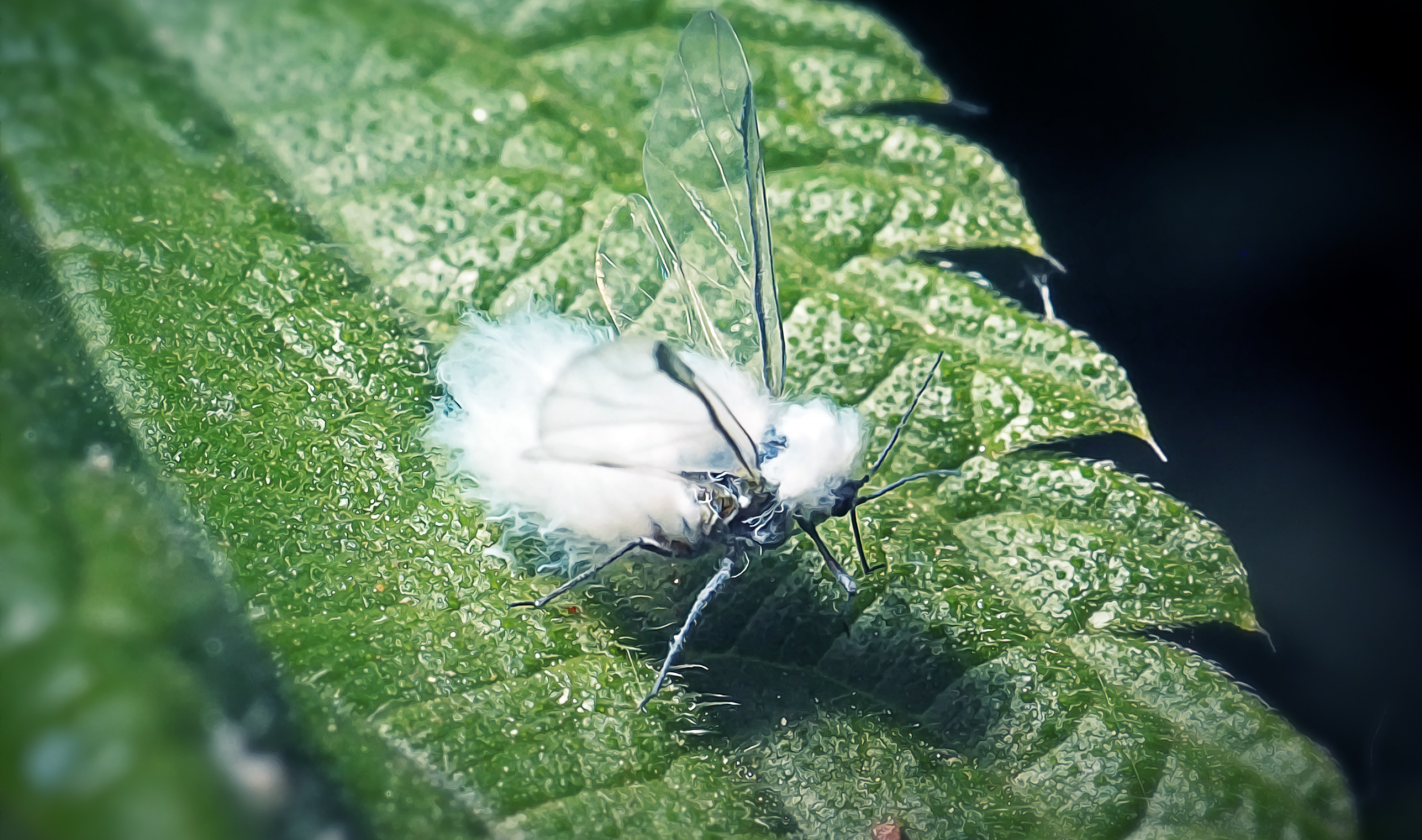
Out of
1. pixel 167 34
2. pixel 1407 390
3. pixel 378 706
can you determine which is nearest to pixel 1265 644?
pixel 1407 390

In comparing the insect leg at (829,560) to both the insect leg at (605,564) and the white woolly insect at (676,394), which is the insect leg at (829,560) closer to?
the white woolly insect at (676,394)

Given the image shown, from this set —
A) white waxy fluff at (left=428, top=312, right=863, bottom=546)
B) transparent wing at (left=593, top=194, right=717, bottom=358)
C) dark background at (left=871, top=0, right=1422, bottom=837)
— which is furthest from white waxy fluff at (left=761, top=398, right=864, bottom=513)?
dark background at (left=871, top=0, right=1422, bottom=837)

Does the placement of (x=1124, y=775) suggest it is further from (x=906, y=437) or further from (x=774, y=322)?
(x=774, y=322)

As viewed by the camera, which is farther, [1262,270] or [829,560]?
[1262,270]

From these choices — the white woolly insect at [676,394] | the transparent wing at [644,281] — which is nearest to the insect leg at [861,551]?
the white woolly insect at [676,394]

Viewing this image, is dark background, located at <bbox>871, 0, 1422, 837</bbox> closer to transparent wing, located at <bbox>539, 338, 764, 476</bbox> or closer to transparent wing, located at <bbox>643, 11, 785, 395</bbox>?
transparent wing, located at <bbox>643, 11, 785, 395</bbox>

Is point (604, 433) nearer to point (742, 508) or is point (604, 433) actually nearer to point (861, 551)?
point (742, 508)

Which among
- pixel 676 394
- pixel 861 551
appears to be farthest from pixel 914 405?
pixel 676 394
